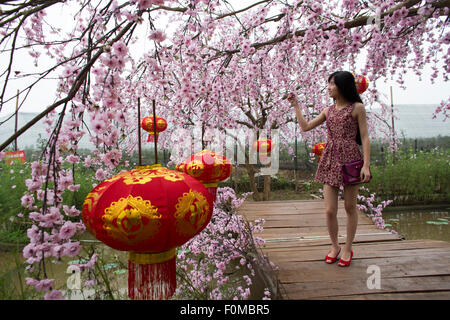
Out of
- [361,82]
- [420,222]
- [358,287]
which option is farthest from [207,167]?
[420,222]

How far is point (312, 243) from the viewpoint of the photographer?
2652 mm

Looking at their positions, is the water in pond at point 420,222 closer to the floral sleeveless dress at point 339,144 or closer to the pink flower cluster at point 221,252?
the pink flower cluster at point 221,252

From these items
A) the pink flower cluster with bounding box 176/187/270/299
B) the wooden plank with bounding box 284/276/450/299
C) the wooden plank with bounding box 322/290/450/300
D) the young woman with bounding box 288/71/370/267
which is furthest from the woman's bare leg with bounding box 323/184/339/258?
the pink flower cluster with bounding box 176/187/270/299

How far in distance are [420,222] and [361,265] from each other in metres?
4.43

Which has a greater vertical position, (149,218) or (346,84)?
(346,84)

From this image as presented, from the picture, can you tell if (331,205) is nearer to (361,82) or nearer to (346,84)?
(346,84)

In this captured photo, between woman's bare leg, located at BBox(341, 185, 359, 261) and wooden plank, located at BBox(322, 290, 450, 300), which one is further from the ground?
woman's bare leg, located at BBox(341, 185, 359, 261)

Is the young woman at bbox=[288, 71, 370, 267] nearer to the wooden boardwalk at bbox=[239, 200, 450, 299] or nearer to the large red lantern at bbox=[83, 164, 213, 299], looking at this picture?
the wooden boardwalk at bbox=[239, 200, 450, 299]

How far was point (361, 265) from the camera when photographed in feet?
6.63

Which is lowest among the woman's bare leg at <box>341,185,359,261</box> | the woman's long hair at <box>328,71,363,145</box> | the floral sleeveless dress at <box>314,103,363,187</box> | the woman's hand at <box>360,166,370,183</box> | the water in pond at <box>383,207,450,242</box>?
the water in pond at <box>383,207,450,242</box>

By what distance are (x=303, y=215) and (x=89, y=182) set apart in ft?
15.1

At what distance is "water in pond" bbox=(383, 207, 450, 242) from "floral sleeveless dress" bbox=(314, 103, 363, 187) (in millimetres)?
3653

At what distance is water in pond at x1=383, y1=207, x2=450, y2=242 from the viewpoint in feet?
15.2

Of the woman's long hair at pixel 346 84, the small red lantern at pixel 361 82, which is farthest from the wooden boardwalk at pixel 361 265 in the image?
the small red lantern at pixel 361 82
